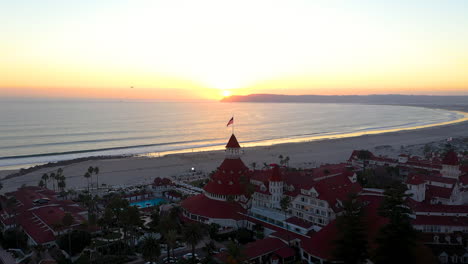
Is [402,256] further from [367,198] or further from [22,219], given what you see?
[22,219]

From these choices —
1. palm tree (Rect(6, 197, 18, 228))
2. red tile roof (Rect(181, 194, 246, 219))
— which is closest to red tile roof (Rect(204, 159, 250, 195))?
red tile roof (Rect(181, 194, 246, 219))

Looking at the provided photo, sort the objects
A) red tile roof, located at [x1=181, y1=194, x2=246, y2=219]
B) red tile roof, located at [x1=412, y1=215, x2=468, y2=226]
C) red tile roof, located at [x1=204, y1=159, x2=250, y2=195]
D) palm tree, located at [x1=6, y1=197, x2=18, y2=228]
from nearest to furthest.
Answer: red tile roof, located at [x1=412, y1=215, x2=468, y2=226], red tile roof, located at [x1=181, y1=194, x2=246, y2=219], palm tree, located at [x1=6, y1=197, x2=18, y2=228], red tile roof, located at [x1=204, y1=159, x2=250, y2=195]

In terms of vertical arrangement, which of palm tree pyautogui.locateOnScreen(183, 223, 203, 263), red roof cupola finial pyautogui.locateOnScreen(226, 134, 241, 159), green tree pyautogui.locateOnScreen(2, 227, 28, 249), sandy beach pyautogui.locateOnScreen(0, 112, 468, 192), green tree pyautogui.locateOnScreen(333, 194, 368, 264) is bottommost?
sandy beach pyautogui.locateOnScreen(0, 112, 468, 192)

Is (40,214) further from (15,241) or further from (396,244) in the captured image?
(396,244)

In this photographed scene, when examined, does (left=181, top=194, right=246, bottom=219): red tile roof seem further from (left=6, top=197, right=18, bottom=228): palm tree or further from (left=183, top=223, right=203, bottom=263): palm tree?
(left=6, top=197, right=18, bottom=228): palm tree

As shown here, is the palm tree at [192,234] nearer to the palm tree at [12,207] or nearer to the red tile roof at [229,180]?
the red tile roof at [229,180]

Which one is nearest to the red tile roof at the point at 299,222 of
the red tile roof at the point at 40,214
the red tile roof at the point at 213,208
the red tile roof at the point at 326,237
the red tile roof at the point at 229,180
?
the red tile roof at the point at 326,237
